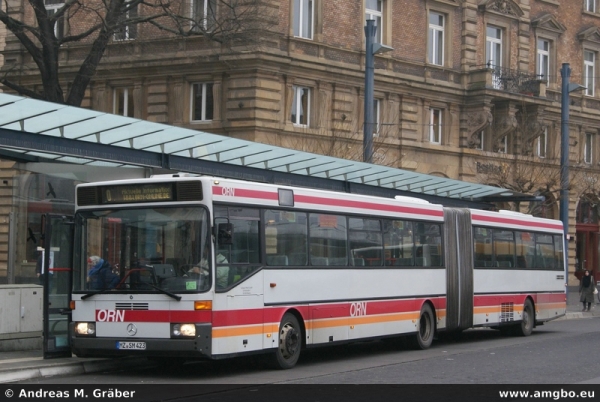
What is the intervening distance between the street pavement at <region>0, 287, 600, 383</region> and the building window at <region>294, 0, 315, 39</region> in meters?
23.7

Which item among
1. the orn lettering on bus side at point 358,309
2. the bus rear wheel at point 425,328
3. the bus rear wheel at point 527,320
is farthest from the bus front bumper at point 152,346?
the bus rear wheel at point 527,320

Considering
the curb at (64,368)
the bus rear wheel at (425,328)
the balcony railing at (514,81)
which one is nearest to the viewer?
the curb at (64,368)

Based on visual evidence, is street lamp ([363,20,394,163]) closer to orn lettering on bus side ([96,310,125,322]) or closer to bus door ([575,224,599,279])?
orn lettering on bus side ([96,310,125,322])

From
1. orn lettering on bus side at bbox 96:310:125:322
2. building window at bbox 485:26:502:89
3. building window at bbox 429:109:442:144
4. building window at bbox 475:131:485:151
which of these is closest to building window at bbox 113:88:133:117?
building window at bbox 429:109:442:144

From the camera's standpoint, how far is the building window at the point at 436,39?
4556 centimetres

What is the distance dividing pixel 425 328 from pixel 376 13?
2425 cm

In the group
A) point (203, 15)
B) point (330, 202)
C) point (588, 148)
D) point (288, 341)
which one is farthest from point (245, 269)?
point (588, 148)

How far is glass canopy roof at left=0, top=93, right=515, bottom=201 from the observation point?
57.4 ft

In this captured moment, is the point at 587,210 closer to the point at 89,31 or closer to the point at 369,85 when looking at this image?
the point at 369,85

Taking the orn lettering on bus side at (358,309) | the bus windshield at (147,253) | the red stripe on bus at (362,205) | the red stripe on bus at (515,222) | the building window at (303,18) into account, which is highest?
the building window at (303,18)

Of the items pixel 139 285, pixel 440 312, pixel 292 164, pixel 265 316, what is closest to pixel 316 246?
pixel 265 316

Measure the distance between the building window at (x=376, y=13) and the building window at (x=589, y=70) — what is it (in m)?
15.2

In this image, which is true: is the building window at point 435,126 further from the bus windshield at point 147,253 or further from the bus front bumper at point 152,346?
the bus front bumper at point 152,346

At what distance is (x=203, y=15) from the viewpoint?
32.8m
